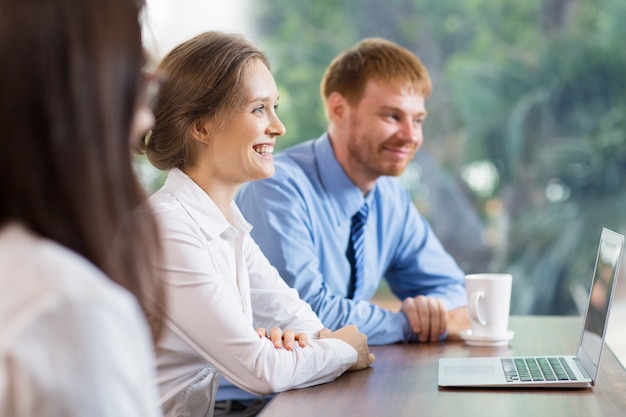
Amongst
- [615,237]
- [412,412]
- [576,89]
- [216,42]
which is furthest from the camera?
[576,89]

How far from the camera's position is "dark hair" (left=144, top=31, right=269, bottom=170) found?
5.57 ft

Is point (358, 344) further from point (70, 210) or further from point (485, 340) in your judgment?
point (70, 210)

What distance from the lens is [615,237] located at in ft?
4.99

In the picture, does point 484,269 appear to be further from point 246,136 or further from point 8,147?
point 8,147

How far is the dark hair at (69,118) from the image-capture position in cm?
77

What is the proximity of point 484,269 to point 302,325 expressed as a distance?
9.56ft

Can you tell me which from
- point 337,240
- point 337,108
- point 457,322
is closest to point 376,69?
point 337,108

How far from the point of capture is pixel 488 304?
1894mm

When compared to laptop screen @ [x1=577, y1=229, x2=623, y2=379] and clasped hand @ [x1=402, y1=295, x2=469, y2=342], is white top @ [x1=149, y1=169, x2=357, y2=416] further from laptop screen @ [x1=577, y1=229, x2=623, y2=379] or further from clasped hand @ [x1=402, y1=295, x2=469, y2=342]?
laptop screen @ [x1=577, y1=229, x2=623, y2=379]

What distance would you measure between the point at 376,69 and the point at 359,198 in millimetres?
398

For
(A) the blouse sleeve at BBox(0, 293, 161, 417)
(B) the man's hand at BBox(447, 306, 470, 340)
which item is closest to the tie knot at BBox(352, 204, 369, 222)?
(B) the man's hand at BBox(447, 306, 470, 340)

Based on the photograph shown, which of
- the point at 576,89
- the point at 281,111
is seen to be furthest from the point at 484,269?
the point at 281,111

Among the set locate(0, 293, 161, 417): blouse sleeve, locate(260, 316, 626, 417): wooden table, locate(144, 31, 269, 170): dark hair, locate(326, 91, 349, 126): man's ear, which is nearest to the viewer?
locate(0, 293, 161, 417): blouse sleeve

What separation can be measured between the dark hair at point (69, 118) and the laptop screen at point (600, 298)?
0.93m
